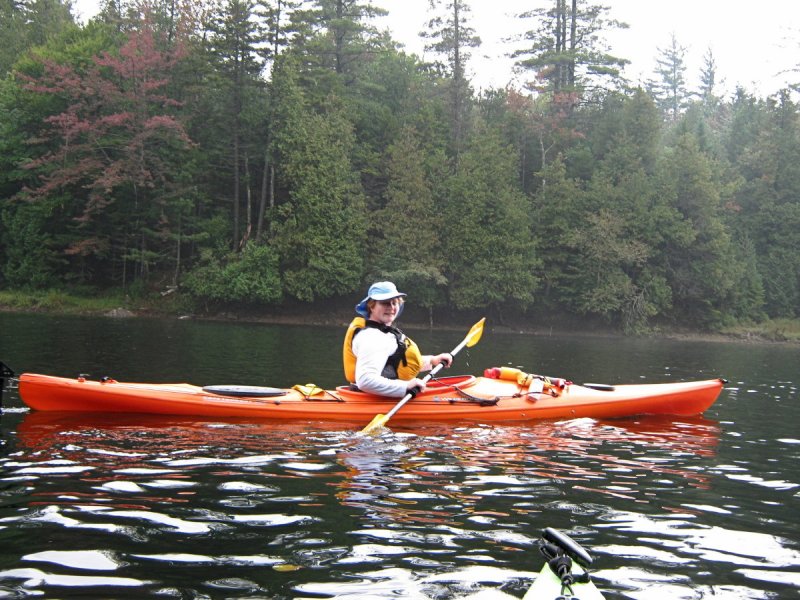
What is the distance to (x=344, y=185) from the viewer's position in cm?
2900

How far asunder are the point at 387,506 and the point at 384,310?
8.90 ft

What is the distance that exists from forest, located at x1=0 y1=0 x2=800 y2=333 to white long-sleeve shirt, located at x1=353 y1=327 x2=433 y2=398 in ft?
66.2

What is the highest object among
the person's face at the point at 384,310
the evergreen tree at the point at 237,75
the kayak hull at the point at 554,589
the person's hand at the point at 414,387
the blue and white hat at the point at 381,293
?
the evergreen tree at the point at 237,75

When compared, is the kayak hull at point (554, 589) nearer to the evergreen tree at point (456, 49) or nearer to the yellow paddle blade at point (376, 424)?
the yellow paddle blade at point (376, 424)

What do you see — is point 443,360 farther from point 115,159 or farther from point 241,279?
point 115,159

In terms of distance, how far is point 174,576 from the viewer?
3.32 meters

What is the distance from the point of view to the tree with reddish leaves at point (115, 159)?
26.9 m

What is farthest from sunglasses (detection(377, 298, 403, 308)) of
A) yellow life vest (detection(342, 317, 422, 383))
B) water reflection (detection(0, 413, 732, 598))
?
water reflection (detection(0, 413, 732, 598))

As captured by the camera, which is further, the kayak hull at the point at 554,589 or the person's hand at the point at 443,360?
the person's hand at the point at 443,360

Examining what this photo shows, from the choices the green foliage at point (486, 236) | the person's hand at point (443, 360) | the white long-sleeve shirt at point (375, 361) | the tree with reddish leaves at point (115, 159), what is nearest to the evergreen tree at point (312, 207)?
the green foliage at point (486, 236)

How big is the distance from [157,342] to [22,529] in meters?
Result: 12.2

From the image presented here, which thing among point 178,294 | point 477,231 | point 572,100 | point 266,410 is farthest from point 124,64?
point 266,410

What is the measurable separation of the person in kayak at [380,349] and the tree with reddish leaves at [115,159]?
71.0 ft

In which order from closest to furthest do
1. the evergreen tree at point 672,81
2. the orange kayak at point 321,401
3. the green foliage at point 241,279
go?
1. the orange kayak at point 321,401
2. the green foliage at point 241,279
3. the evergreen tree at point 672,81
